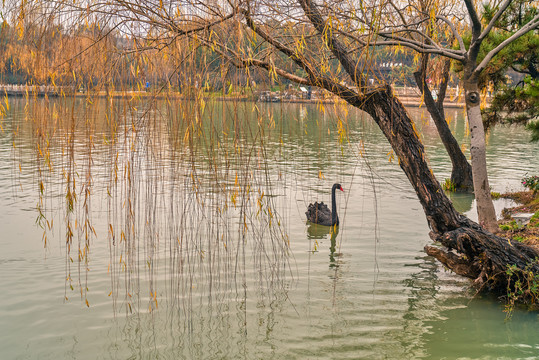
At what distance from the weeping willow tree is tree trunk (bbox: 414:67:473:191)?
4.33 meters

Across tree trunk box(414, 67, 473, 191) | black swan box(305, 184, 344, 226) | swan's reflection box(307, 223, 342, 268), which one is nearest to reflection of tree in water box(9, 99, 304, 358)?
swan's reflection box(307, 223, 342, 268)

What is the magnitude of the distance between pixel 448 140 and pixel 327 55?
6898mm

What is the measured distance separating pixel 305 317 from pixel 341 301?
659mm

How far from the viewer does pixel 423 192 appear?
591 cm

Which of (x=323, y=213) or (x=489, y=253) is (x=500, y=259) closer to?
(x=489, y=253)

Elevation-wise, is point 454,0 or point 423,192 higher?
point 454,0

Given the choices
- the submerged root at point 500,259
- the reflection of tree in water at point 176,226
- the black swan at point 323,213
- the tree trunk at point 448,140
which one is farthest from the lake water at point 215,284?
the tree trunk at point 448,140

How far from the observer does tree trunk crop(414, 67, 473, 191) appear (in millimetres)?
11023

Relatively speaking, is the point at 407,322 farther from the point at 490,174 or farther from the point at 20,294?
the point at 490,174

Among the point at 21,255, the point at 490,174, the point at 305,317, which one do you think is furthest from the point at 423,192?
the point at 490,174

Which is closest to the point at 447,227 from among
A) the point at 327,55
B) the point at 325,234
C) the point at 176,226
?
the point at 327,55

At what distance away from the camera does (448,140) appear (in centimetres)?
1169

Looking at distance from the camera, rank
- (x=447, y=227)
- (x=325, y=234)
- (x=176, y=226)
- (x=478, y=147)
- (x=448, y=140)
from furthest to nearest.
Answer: (x=448, y=140) → (x=325, y=234) → (x=478, y=147) → (x=447, y=227) → (x=176, y=226)

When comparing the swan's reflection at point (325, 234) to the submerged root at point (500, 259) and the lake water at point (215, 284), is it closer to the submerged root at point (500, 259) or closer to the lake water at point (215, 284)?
the lake water at point (215, 284)
